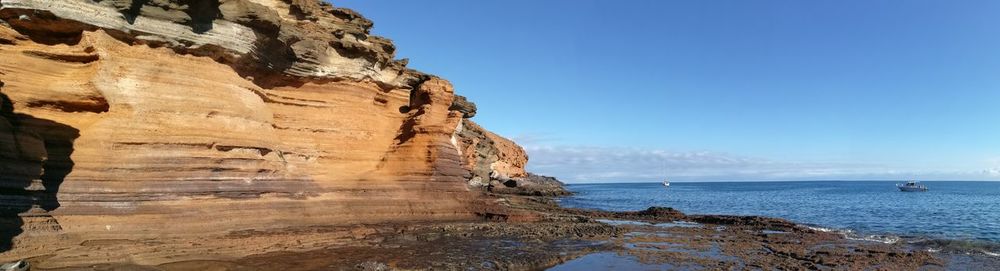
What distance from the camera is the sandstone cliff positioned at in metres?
10.4

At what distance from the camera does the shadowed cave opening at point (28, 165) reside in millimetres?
9688

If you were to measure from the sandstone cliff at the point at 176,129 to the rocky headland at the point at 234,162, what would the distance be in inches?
1.4

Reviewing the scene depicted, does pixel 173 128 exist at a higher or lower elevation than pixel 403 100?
lower

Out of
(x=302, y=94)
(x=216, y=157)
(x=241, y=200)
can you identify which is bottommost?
(x=241, y=200)

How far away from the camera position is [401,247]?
1407 cm

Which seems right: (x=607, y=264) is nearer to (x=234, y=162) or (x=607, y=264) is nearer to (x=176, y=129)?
(x=234, y=162)

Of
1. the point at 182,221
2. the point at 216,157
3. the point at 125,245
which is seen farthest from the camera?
the point at 216,157

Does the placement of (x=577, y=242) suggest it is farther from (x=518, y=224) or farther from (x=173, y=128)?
(x=173, y=128)

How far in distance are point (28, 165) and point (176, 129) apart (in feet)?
8.84

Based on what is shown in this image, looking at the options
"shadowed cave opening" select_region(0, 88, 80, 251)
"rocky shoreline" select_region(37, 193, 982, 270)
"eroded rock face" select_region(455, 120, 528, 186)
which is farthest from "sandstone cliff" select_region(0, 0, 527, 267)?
"eroded rock face" select_region(455, 120, 528, 186)

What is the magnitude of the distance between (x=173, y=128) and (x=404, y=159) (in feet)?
28.1

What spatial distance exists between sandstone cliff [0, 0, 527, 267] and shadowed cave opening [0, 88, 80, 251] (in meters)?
0.02

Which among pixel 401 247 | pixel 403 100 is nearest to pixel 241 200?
pixel 401 247

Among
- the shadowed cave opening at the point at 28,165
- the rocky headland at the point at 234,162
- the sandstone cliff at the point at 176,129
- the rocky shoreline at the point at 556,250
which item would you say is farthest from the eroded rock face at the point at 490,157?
the shadowed cave opening at the point at 28,165
